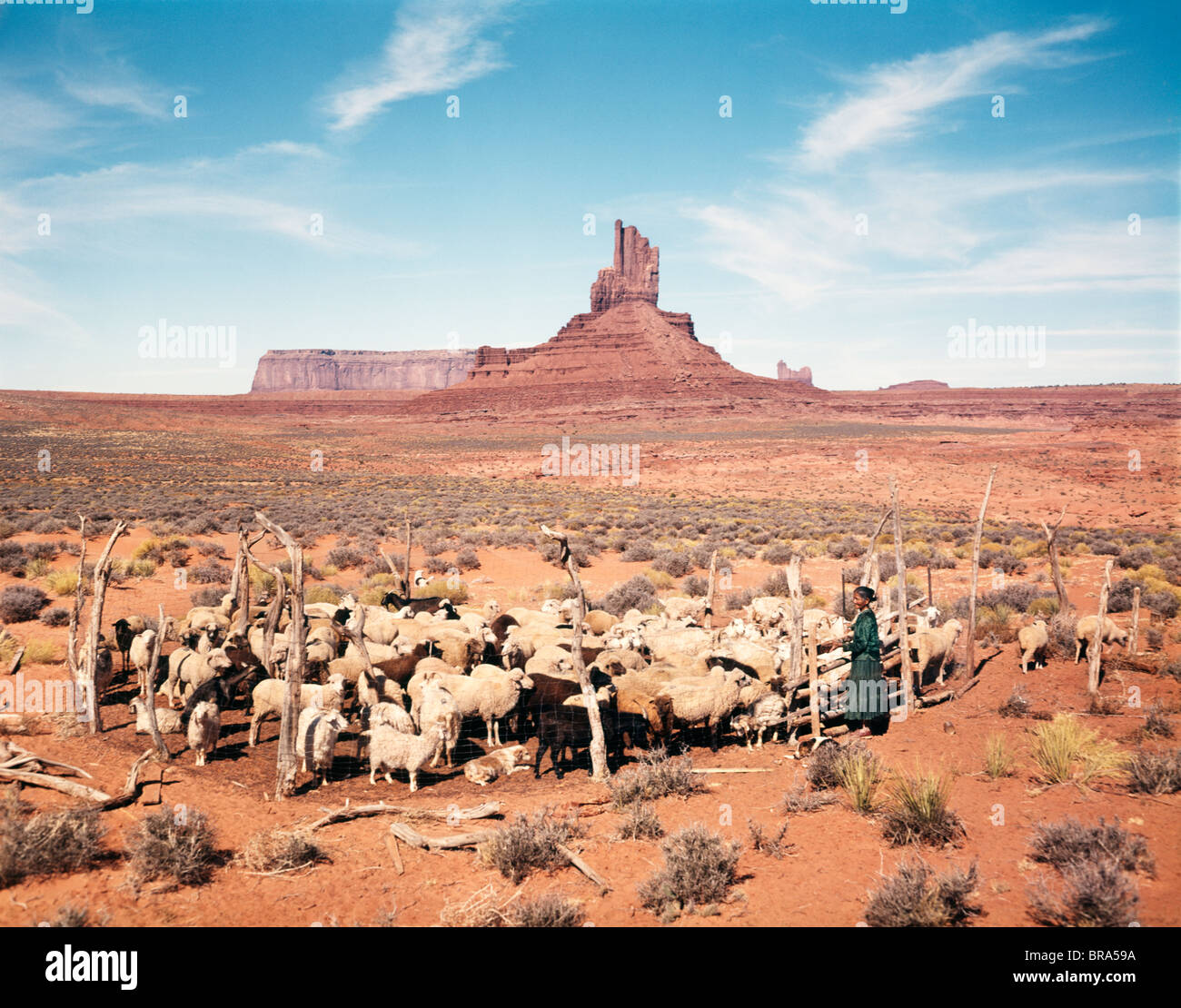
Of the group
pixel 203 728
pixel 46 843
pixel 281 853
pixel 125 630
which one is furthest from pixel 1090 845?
pixel 125 630

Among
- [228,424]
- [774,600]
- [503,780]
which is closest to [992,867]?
[503,780]

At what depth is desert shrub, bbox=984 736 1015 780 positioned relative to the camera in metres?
7.20

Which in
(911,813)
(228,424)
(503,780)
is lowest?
(503,780)

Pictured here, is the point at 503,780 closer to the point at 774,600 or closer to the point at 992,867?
the point at 992,867

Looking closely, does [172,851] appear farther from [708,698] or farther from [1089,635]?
[1089,635]

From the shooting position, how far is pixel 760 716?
8914 mm

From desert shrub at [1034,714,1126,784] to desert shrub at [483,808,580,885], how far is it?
5.33 meters

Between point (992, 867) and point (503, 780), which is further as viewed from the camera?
point (503, 780)

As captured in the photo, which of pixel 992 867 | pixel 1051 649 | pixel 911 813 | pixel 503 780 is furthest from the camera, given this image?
pixel 1051 649

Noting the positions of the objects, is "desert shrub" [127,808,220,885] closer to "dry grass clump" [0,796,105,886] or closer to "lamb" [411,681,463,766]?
"dry grass clump" [0,796,105,886]

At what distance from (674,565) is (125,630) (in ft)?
47.6

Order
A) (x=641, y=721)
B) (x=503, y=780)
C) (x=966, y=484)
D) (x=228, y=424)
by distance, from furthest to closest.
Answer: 1. (x=228, y=424)
2. (x=966, y=484)
3. (x=641, y=721)
4. (x=503, y=780)
